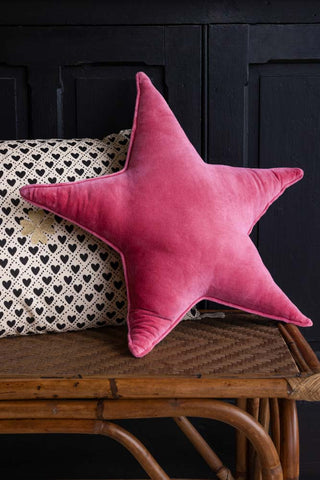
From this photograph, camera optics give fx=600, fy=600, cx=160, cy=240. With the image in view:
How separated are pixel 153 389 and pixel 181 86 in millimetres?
757

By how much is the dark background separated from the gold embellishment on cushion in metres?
0.33

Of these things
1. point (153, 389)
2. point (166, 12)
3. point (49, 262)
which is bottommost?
point (153, 389)

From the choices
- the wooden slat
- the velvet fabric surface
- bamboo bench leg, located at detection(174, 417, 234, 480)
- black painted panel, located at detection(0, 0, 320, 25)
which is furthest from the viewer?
black painted panel, located at detection(0, 0, 320, 25)

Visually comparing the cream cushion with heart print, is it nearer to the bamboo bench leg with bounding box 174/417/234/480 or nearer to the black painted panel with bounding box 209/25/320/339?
the bamboo bench leg with bounding box 174/417/234/480

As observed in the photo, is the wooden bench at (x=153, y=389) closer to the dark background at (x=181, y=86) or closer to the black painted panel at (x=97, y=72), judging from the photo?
the dark background at (x=181, y=86)

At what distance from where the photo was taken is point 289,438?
979mm

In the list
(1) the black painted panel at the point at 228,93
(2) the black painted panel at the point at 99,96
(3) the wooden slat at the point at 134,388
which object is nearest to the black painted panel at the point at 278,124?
(1) the black painted panel at the point at 228,93

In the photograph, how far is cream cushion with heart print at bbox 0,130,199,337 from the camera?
1.12m

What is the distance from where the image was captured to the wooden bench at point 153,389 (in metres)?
0.93

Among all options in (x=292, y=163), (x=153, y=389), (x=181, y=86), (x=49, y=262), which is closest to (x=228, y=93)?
(x=181, y=86)

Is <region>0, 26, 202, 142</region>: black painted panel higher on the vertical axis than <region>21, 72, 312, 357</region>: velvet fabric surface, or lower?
higher

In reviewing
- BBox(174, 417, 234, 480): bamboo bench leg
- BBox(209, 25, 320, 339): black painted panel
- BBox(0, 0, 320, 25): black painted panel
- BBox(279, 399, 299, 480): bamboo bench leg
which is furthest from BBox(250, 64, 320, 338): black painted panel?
BBox(279, 399, 299, 480): bamboo bench leg

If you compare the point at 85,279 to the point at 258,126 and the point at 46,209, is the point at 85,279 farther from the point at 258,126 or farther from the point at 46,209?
the point at 258,126

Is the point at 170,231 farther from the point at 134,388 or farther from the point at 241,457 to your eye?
the point at 241,457
